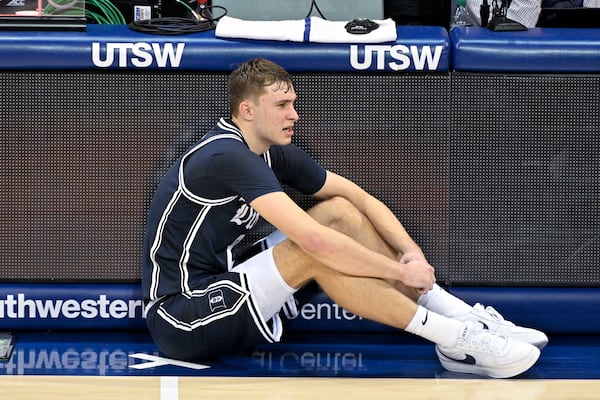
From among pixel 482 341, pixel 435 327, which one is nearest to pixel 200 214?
pixel 435 327

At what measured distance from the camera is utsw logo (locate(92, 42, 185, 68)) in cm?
457

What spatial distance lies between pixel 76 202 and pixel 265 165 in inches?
36.5

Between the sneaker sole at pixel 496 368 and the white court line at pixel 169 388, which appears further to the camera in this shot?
the sneaker sole at pixel 496 368

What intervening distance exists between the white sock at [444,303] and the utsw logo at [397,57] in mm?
868

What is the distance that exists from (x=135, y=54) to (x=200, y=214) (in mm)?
724

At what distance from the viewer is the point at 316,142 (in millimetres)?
4688

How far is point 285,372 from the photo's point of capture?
14.0ft

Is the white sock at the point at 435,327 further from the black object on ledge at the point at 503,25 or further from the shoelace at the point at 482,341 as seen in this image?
the black object on ledge at the point at 503,25

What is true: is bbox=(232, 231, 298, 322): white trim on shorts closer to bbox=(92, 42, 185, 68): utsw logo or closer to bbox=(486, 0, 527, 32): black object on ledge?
bbox=(92, 42, 185, 68): utsw logo

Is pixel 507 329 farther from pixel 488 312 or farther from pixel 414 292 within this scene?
pixel 414 292

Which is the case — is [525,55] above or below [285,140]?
above

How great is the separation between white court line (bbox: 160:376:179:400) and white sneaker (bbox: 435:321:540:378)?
0.98 m

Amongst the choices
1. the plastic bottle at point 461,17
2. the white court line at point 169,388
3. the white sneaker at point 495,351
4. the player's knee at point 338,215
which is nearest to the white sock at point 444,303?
the white sneaker at point 495,351

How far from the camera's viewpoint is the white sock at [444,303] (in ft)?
14.4
